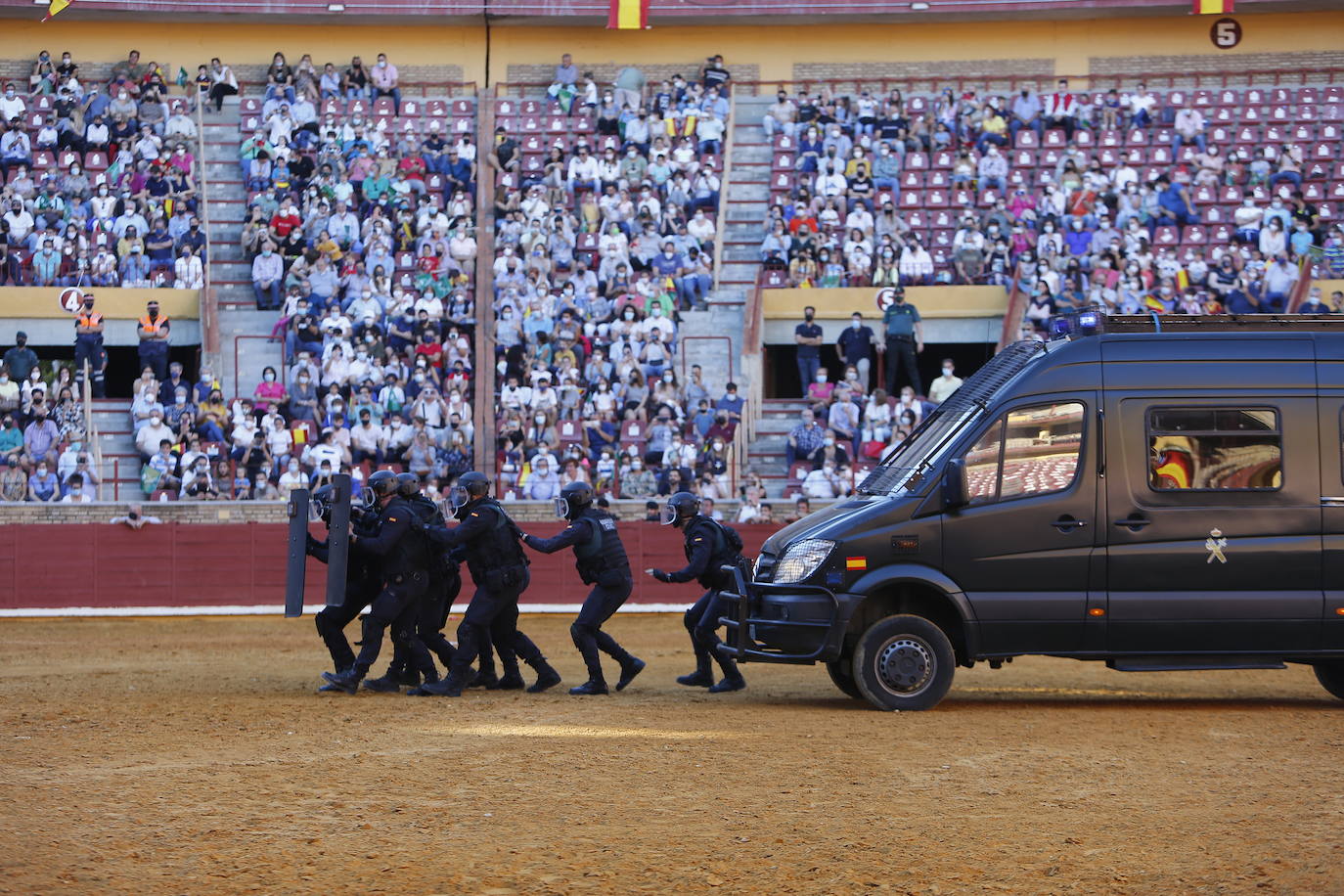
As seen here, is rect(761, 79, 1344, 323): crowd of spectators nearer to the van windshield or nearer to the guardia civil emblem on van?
the van windshield

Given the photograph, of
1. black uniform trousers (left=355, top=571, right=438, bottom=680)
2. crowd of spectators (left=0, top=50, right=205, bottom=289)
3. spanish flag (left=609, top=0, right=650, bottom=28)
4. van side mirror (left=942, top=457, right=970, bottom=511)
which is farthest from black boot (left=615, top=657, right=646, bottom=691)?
spanish flag (left=609, top=0, right=650, bottom=28)

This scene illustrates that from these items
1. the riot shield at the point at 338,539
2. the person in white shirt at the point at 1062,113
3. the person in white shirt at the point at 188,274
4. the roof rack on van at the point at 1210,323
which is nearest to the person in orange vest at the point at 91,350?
the person in white shirt at the point at 188,274

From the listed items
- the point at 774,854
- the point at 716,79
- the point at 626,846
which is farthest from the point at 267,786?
the point at 716,79

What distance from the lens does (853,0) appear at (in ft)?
101

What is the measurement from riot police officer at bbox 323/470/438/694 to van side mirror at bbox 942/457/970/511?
419 centimetres

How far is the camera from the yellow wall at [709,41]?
3106 centimetres

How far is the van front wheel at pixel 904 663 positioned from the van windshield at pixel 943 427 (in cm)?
97

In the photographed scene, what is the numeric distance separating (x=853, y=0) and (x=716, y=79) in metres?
3.11

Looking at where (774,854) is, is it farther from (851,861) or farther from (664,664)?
(664,664)

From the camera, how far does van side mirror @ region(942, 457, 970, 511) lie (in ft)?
36.9

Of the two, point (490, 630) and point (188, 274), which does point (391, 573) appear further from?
point (188, 274)

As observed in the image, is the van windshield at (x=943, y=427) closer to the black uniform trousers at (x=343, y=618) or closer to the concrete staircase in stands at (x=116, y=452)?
the black uniform trousers at (x=343, y=618)

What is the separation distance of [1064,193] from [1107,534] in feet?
53.9

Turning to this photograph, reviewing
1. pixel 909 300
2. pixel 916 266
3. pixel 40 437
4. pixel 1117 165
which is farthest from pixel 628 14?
pixel 40 437
